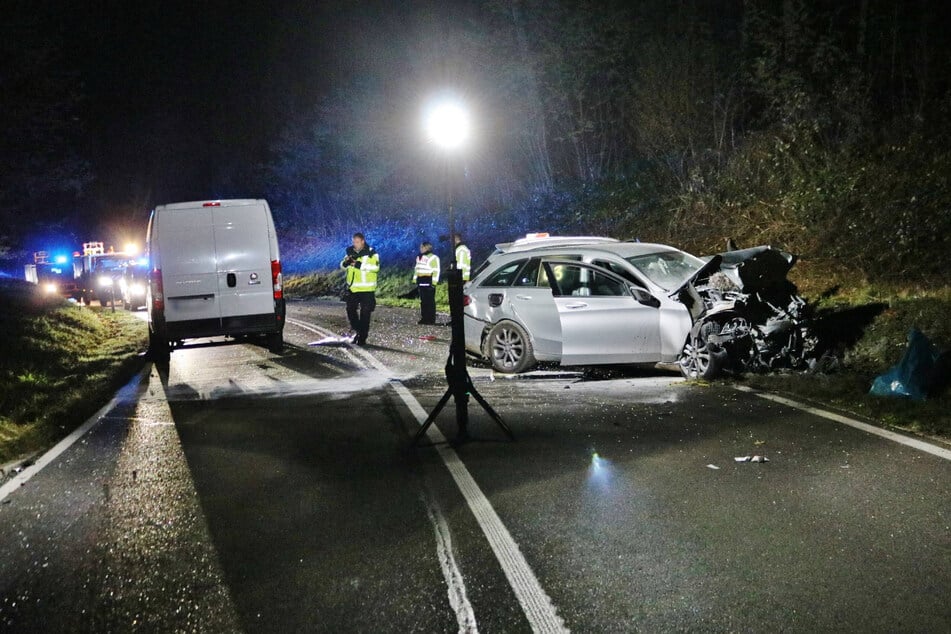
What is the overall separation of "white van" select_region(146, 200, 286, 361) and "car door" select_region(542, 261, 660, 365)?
16.6ft

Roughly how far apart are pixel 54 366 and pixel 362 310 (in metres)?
5.23

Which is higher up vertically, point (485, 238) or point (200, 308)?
→ point (485, 238)

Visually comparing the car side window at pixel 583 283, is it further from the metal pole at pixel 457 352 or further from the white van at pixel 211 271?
the white van at pixel 211 271

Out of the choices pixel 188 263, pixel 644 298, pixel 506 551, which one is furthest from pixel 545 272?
pixel 506 551

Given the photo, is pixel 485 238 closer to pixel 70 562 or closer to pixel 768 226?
pixel 768 226

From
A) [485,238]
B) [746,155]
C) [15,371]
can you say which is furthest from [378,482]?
[485,238]

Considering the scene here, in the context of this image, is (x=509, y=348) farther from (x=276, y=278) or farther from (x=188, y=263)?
(x=188, y=263)

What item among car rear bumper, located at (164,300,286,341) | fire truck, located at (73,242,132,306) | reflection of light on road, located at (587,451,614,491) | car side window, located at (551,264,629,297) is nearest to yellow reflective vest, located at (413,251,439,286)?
car rear bumper, located at (164,300,286,341)

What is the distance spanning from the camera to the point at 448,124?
7891 mm

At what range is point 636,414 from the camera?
7883 mm

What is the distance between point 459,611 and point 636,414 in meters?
4.50

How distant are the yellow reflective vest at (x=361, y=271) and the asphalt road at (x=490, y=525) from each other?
6.54 meters

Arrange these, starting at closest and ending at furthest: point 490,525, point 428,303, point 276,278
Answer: point 490,525 < point 276,278 < point 428,303

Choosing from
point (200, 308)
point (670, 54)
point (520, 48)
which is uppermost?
point (520, 48)
